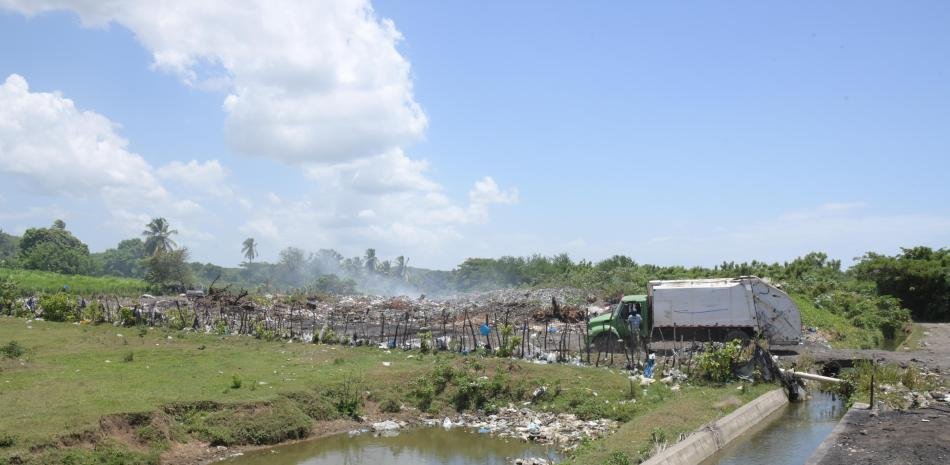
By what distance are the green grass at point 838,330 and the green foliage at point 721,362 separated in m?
10.7

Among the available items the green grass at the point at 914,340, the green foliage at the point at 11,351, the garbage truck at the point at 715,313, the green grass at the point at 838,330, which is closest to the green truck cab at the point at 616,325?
the garbage truck at the point at 715,313

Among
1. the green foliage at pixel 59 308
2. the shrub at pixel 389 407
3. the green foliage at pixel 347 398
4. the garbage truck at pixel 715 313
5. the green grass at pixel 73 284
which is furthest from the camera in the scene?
the green grass at pixel 73 284

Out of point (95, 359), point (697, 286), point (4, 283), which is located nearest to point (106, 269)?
point (4, 283)

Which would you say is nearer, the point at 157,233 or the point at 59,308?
the point at 59,308

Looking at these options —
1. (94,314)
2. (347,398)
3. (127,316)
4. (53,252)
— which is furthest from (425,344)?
(53,252)

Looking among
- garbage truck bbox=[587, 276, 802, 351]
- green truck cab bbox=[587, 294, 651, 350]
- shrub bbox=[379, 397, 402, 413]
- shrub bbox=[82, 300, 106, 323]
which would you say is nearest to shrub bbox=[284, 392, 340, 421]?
shrub bbox=[379, 397, 402, 413]

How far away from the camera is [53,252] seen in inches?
2667

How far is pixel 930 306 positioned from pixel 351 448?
126 feet

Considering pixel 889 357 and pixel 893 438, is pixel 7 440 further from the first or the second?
pixel 889 357

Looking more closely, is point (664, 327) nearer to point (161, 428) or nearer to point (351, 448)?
point (351, 448)

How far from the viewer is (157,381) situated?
1448cm

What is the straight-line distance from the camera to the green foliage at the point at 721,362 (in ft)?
50.7

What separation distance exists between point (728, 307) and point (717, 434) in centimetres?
1011

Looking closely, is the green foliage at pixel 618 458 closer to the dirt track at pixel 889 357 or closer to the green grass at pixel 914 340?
the dirt track at pixel 889 357
